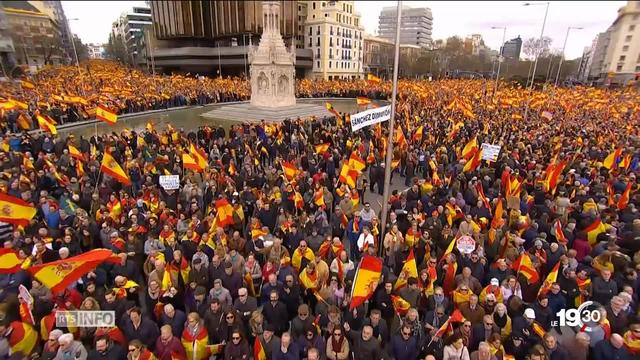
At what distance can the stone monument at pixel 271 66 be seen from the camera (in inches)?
1059

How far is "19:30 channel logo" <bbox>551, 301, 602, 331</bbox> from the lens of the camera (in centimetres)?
519

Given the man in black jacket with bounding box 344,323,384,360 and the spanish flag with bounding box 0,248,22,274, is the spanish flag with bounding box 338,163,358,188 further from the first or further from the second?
the spanish flag with bounding box 0,248,22,274

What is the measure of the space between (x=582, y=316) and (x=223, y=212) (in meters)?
6.77

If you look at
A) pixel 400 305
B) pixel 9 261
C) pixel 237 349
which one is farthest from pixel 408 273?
pixel 9 261

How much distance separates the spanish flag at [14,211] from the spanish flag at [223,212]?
3576mm

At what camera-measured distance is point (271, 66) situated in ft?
89.2

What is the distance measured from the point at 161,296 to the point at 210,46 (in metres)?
66.9

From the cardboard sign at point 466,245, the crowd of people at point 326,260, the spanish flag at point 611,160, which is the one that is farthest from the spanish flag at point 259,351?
the spanish flag at point 611,160

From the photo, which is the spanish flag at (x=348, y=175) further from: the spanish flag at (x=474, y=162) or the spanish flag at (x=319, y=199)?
the spanish flag at (x=474, y=162)

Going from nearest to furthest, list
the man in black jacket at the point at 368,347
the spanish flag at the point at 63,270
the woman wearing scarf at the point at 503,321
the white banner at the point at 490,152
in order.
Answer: the man in black jacket at the point at 368,347, the spanish flag at the point at 63,270, the woman wearing scarf at the point at 503,321, the white banner at the point at 490,152

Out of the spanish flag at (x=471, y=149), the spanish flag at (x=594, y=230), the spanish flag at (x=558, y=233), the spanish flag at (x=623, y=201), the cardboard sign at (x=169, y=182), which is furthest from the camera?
the spanish flag at (x=471, y=149)

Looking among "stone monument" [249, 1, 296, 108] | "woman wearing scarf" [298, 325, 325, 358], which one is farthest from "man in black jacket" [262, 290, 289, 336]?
"stone monument" [249, 1, 296, 108]

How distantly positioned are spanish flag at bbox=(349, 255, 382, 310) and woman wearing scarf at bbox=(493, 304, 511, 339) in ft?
5.66

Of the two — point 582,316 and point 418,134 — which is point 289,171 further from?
point 418,134
